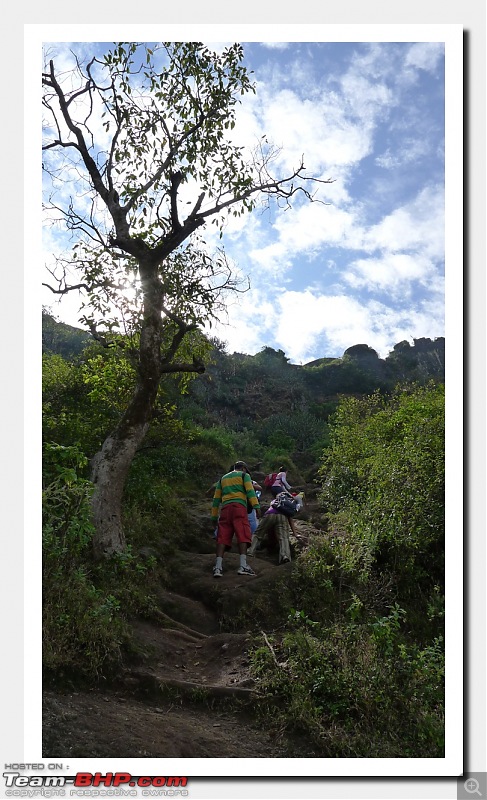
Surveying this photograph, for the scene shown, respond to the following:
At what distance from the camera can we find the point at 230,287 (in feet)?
30.5

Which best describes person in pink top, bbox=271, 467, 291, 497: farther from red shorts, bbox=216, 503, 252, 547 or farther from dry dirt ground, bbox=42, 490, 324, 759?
dry dirt ground, bbox=42, 490, 324, 759

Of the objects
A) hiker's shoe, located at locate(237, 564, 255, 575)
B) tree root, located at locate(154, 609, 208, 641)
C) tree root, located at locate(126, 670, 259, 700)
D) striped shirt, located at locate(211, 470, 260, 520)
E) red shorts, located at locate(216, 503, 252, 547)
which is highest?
striped shirt, located at locate(211, 470, 260, 520)

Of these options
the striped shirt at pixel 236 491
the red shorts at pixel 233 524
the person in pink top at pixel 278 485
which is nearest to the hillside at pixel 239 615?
the red shorts at pixel 233 524

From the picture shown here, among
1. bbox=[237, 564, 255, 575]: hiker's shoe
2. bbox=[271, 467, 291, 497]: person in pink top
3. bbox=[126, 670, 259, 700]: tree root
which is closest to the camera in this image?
bbox=[126, 670, 259, 700]: tree root

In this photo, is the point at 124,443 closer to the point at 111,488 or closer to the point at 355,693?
the point at 111,488

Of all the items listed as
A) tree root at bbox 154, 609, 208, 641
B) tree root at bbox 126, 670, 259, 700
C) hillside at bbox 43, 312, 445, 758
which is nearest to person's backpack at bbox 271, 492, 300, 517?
hillside at bbox 43, 312, 445, 758

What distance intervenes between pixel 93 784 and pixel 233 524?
14.5ft

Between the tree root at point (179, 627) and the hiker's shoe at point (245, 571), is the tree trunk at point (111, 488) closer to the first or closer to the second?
the tree root at point (179, 627)

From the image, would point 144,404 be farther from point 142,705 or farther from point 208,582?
point 142,705

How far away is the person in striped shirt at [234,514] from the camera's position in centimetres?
743

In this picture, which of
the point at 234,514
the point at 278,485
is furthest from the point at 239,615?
the point at 278,485

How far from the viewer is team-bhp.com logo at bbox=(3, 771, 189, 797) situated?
324 cm

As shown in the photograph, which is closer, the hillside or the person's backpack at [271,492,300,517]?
the hillside

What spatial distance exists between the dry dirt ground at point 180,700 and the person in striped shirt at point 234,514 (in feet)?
1.72
